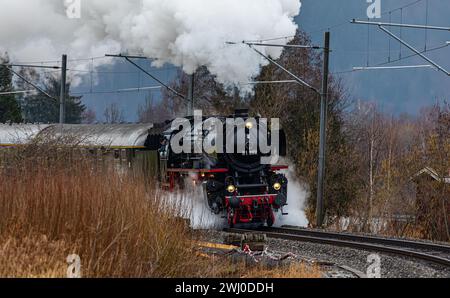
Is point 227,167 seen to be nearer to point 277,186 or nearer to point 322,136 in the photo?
point 277,186

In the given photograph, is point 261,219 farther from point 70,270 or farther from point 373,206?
point 373,206

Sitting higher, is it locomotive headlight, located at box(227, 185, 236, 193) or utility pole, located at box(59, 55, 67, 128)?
utility pole, located at box(59, 55, 67, 128)

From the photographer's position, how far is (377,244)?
16422 millimetres

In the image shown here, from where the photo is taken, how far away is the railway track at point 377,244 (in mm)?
13852

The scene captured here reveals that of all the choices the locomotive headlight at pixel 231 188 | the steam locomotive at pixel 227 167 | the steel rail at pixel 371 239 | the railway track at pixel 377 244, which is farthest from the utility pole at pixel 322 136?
the locomotive headlight at pixel 231 188

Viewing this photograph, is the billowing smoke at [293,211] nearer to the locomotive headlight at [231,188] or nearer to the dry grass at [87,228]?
the locomotive headlight at [231,188]

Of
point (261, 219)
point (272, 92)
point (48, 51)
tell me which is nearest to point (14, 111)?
point (48, 51)

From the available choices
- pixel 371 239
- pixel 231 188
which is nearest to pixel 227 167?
pixel 231 188

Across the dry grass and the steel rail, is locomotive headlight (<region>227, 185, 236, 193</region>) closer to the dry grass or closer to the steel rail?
the steel rail

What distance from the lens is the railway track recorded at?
1385cm

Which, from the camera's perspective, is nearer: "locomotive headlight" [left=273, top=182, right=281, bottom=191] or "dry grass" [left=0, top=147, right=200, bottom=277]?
"dry grass" [left=0, top=147, right=200, bottom=277]

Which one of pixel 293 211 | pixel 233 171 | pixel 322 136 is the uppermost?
pixel 322 136

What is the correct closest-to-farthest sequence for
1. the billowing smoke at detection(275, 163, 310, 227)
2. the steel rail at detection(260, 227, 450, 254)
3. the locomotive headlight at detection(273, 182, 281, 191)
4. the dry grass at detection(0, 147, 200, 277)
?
the dry grass at detection(0, 147, 200, 277) < the steel rail at detection(260, 227, 450, 254) < the locomotive headlight at detection(273, 182, 281, 191) < the billowing smoke at detection(275, 163, 310, 227)

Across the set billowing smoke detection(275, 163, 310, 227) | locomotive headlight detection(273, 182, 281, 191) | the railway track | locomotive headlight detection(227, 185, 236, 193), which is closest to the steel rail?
the railway track
